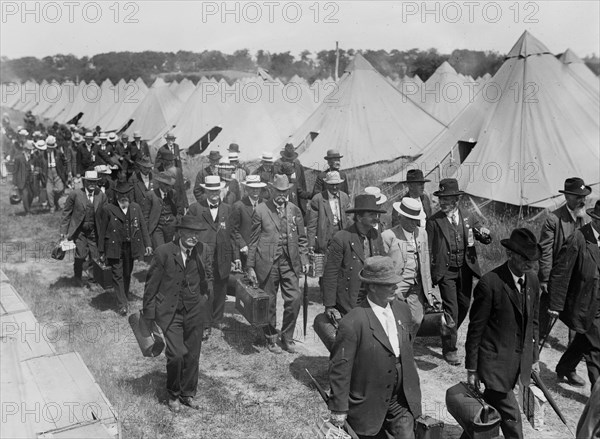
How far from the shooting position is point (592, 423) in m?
3.13

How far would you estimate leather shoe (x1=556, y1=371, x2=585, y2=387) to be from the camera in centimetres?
698

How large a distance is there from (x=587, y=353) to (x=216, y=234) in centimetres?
477

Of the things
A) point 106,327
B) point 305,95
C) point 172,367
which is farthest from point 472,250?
point 305,95

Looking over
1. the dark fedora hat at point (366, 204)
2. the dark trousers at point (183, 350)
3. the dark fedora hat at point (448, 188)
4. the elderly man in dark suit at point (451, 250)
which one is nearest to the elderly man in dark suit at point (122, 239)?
the dark trousers at point (183, 350)

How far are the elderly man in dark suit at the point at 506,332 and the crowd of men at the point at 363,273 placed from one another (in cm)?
1

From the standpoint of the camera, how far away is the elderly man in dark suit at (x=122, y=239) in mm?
9305

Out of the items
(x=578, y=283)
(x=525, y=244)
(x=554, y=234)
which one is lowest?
(x=578, y=283)

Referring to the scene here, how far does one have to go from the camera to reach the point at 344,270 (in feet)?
21.5

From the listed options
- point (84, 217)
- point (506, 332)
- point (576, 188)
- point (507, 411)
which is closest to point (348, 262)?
point (506, 332)

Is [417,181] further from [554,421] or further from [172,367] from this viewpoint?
[172,367]

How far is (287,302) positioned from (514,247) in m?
3.53

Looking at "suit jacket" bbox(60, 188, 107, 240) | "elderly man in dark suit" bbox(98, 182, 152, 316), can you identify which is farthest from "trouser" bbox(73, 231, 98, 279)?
"elderly man in dark suit" bbox(98, 182, 152, 316)

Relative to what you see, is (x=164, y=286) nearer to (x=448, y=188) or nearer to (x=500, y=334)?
(x=500, y=334)

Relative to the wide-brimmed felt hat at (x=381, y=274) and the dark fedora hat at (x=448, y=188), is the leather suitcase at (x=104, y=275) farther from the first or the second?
the wide-brimmed felt hat at (x=381, y=274)
